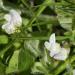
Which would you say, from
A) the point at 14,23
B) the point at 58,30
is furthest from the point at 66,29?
the point at 14,23

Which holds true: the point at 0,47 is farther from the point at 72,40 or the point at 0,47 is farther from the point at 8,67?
the point at 72,40

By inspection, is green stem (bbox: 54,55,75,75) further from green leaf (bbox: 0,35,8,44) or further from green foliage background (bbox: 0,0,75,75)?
green leaf (bbox: 0,35,8,44)

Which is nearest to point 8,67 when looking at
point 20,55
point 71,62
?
point 20,55

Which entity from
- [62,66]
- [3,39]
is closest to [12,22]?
[3,39]

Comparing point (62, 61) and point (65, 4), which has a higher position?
point (65, 4)

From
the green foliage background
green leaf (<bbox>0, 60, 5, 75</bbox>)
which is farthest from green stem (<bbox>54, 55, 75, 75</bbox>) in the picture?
green leaf (<bbox>0, 60, 5, 75</bbox>)
